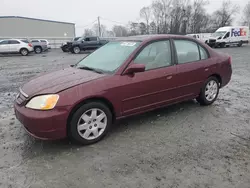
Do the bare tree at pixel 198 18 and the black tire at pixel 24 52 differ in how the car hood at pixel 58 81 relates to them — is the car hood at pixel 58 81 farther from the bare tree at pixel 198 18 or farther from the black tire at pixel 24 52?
the bare tree at pixel 198 18

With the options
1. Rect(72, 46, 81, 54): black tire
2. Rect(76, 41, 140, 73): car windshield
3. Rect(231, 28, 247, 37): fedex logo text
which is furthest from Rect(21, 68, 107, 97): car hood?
Rect(231, 28, 247, 37): fedex logo text

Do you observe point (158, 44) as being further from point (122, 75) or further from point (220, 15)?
point (220, 15)

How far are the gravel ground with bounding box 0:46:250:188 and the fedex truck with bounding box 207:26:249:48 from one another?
79.4 ft

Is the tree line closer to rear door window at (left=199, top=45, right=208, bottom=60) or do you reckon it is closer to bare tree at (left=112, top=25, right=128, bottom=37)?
bare tree at (left=112, top=25, right=128, bottom=37)

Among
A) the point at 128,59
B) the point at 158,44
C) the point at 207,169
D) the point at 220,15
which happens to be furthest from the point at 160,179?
the point at 220,15

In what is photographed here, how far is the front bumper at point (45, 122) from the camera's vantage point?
2.79 metres

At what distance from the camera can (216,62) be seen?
464 cm

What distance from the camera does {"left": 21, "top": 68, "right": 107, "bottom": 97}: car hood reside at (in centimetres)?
300

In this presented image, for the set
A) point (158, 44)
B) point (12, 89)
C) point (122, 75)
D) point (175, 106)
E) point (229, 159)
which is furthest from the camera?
point (12, 89)

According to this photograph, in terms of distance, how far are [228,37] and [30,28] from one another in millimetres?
39253

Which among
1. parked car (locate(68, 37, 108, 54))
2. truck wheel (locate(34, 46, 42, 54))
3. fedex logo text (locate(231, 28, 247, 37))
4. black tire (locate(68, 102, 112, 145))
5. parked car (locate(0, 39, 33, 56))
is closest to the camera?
black tire (locate(68, 102, 112, 145))

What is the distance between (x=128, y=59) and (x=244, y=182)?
2.30 meters

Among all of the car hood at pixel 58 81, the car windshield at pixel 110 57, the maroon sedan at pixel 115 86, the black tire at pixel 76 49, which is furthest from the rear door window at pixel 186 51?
the black tire at pixel 76 49

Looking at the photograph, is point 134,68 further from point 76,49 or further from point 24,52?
point 24,52
